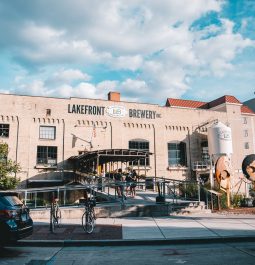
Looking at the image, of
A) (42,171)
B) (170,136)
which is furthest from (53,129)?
(170,136)

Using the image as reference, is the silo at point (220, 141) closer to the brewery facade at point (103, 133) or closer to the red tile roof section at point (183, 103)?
the brewery facade at point (103, 133)

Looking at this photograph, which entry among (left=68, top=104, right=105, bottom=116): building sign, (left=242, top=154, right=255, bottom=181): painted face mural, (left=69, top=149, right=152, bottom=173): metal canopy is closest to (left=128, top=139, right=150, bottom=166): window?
(left=69, top=149, right=152, bottom=173): metal canopy

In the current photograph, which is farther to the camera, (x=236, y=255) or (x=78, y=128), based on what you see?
(x=78, y=128)

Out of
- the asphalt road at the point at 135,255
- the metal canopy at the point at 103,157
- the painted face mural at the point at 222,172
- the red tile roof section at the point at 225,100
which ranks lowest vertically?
the asphalt road at the point at 135,255

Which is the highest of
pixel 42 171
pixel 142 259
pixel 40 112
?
pixel 40 112

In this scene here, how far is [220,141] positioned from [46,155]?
743 inches

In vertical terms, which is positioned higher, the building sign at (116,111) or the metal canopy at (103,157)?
the building sign at (116,111)

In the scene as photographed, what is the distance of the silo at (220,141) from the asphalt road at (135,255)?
27464 millimetres

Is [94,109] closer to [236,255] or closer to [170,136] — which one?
[170,136]

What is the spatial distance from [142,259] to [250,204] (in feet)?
46.4

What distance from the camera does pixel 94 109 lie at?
34.7m

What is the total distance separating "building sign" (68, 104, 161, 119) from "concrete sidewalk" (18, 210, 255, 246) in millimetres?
19759

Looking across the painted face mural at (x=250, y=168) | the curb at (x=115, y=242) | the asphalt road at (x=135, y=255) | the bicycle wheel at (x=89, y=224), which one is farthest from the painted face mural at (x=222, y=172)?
the bicycle wheel at (x=89, y=224)

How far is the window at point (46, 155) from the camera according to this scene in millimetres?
31859
